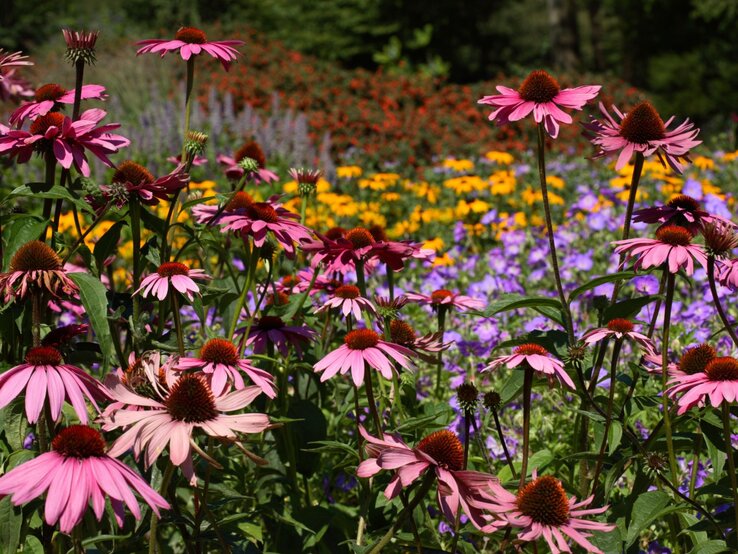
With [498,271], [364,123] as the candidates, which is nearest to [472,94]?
[364,123]

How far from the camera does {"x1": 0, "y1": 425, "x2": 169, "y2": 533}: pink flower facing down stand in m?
1.08

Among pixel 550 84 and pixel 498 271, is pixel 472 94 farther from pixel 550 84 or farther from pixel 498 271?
pixel 550 84

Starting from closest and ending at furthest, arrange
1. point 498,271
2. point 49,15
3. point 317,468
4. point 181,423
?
point 181,423 < point 317,468 < point 498,271 < point 49,15

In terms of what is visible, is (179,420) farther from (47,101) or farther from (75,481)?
Answer: (47,101)

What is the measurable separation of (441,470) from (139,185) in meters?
0.94

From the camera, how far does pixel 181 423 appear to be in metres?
1.26

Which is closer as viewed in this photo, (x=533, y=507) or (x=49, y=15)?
(x=533, y=507)

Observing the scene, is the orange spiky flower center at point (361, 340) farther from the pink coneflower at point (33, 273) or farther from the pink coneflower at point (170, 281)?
the pink coneflower at point (33, 273)

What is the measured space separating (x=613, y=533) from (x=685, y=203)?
2.60ft

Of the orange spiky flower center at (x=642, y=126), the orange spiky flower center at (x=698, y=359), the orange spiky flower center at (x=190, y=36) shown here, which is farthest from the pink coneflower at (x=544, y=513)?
the orange spiky flower center at (x=190, y=36)

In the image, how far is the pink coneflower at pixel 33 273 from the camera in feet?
4.94

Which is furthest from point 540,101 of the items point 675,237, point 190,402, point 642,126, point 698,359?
point 190,402

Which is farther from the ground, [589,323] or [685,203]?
[685,203]

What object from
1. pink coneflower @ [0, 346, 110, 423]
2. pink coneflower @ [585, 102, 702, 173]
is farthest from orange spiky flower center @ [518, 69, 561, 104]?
pink coneflower @ [0, 346, 110, 423]
